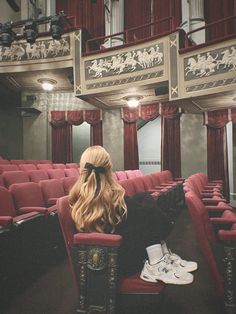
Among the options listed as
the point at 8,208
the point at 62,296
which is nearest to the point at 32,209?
the point at 8,208

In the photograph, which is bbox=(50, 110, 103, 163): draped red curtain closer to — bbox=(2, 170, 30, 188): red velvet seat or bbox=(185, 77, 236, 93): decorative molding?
bbox=(185, 77, 236, 93): decorative molding

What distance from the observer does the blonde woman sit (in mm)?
1082

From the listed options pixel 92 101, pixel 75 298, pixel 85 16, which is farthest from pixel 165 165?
pixel 75 298

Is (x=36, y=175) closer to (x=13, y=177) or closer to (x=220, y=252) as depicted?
(x=13, y=177)

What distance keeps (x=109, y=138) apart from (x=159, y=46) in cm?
238

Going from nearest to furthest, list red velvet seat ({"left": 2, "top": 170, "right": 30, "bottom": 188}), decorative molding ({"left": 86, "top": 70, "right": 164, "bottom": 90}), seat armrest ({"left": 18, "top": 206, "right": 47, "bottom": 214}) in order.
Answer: seat armrest ({"left": 18, "top": 206, "right": 47, "bottom": 214}), red velvet seat ({"left": 2, "top": 170, "right": 30, "bottom": 188}), decorative molding ({"left": 86, "top": 70, "right": 164, "bottom": 90})

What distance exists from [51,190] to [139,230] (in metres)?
1.42

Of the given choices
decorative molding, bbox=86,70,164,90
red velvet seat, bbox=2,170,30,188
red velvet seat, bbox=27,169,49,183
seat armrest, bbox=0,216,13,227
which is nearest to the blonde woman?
seat armrest, bbox=0,216,13,227

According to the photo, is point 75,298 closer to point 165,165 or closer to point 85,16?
point 165,165

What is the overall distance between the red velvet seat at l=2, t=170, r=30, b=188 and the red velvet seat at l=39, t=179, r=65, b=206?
1.51 ft

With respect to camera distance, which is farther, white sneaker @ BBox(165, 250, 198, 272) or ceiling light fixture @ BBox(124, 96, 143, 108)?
ceiling light fixture @ BBox(124, 96, 143, 108)

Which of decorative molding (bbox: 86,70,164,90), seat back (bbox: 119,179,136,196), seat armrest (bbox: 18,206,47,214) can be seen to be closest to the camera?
seat armrest (bbox: 18,206,47,214)

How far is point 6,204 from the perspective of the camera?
1.88m

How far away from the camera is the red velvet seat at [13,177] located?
262 cm
